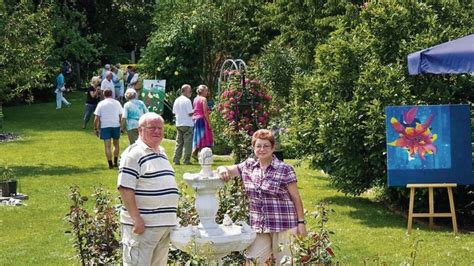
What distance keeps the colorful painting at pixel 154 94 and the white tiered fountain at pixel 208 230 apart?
19084 millimetres

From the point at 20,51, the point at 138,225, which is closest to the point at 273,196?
the point at 138,225

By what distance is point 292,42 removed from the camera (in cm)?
2791

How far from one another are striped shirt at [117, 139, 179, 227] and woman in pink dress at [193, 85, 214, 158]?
10238mm

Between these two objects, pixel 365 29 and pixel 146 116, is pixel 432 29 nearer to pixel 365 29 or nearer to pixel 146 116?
pixel 365 29

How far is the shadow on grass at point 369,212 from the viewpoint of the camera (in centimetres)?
1100

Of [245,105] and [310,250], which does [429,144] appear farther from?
[245,105]

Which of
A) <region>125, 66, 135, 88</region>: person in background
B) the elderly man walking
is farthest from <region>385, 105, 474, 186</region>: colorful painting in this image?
<region>125, 66, 135, 88</region>: person in background

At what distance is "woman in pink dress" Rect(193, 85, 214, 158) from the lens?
54.4 feet

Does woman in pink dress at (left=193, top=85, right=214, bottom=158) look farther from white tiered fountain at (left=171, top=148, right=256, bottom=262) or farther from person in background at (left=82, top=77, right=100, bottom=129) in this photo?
white tiered fountain at (left=171, top=148, right=256, bottom=262)

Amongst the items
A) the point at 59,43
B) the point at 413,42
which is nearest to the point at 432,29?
the point at 413,42

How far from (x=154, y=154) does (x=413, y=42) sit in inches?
248

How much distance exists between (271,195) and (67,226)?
436 cm

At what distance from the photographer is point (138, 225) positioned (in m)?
6.17

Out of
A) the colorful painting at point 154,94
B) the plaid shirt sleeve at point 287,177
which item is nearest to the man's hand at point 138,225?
the plaid shirt sleeve at point 287,177
